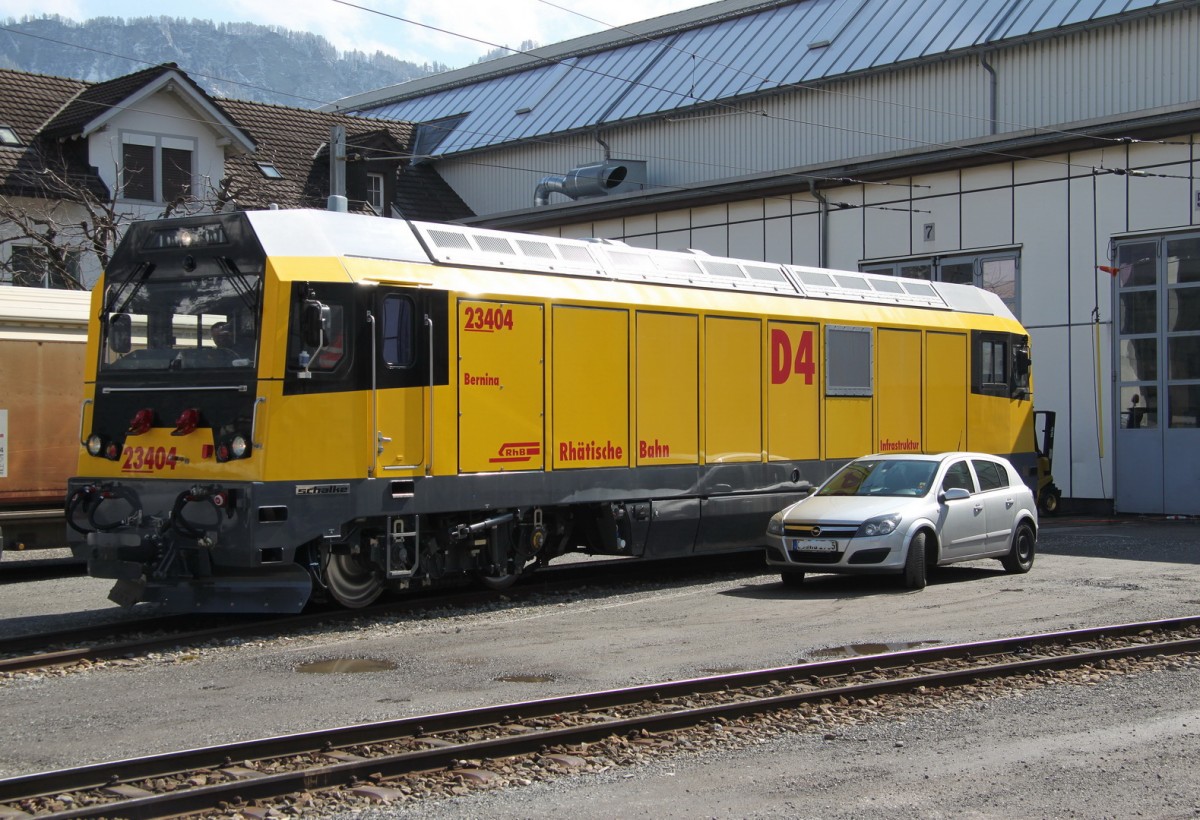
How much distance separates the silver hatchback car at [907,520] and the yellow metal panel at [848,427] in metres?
1.24

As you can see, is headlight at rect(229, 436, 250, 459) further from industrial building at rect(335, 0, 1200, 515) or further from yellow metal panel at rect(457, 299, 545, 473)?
industrial building at rect(335, 0, 1200, 515)

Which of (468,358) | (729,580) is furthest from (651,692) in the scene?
(729,580)

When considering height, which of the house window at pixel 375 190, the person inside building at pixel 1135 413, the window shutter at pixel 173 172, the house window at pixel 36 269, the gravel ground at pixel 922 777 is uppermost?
the house window at pixel 375 190

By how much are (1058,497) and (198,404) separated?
19.6 m

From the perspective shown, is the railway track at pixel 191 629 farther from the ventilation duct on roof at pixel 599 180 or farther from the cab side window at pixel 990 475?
the ventilation duct on roof at pixel 599 180

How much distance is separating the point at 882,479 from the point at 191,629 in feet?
25.3

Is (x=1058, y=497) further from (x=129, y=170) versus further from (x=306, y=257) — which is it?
(x=129, y=170)

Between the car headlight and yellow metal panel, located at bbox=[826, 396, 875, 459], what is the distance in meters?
2.96

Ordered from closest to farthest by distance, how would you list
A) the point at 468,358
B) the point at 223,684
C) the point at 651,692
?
the point at 651,692
the point at 223,684
the point at 468,358

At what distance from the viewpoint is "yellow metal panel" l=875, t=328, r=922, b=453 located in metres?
18.1

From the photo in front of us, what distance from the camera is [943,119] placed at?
3166 centimetres

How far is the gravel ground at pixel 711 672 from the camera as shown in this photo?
6.91 metres

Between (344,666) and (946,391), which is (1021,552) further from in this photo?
(344,666)

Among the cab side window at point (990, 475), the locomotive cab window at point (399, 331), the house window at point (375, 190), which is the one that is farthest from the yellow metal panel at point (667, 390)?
the house window at point (375, 190)
